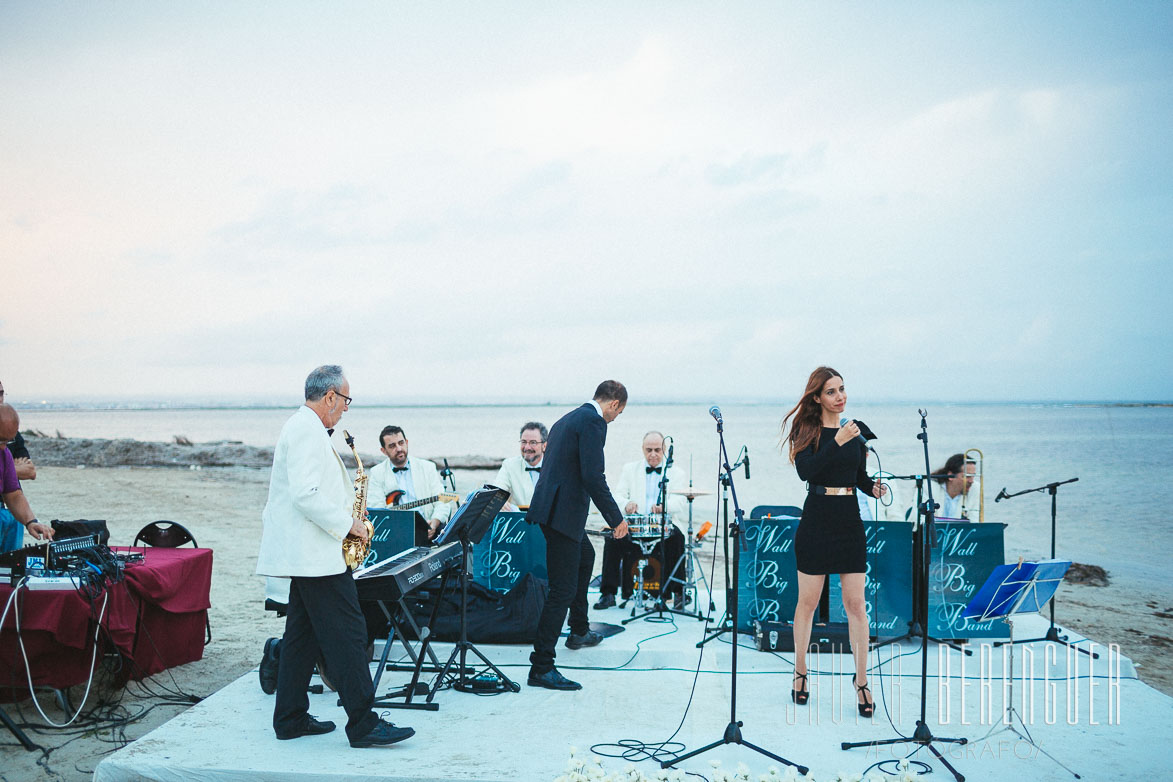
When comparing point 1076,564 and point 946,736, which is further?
point 1076,564

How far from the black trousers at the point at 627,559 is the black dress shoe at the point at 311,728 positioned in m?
3.16

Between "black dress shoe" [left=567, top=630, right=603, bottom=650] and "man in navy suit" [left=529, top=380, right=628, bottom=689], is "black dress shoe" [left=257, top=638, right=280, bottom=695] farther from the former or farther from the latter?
"black dress shoe" [left=567, top=630, right=603, bottom=650]

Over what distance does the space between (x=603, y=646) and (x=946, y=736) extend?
7.34 feet

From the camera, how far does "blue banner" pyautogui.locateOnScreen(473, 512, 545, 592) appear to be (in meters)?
6.30

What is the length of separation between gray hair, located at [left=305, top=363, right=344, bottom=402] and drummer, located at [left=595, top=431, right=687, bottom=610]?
316 centimetres

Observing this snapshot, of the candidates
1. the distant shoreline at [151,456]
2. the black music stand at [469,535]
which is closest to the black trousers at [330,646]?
the black music stand at [469,535]

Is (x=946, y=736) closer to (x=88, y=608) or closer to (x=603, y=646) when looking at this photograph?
(x=603, y=646)

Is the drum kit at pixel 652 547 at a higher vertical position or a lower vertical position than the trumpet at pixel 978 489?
lower

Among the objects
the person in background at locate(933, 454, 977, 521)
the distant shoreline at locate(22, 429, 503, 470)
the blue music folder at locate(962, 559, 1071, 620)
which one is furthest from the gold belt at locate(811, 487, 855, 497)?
the distant shoreline at locate(22, 429, 503, 470)

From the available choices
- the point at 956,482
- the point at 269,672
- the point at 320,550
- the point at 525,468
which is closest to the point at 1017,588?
the point at 956,482

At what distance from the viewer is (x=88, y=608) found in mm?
4477

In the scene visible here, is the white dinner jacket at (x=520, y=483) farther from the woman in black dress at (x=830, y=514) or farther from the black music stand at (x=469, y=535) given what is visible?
the woman in black dress at (x=830, y=514)

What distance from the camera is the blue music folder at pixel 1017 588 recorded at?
396 centimetres

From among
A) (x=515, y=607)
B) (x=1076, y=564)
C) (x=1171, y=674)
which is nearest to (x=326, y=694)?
(x=515, y=607)
